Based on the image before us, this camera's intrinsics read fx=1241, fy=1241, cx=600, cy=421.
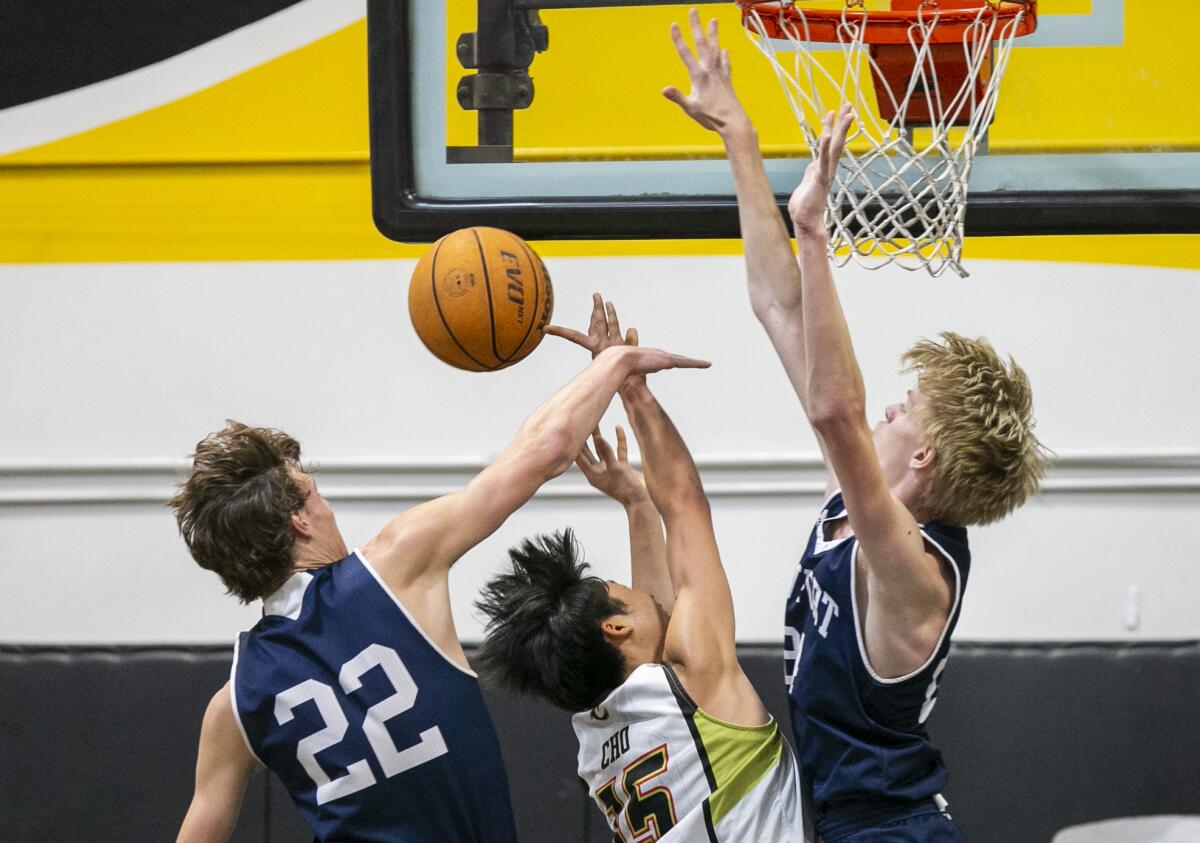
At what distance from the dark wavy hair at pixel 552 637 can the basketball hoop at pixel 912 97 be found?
0.85 m

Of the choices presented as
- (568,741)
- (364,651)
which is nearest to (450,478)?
(568,741)

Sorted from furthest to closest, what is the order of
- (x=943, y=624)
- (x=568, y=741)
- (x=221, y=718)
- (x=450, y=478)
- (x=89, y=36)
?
1. (x=89, y=36)
2. (x=450, y=478)
3. (x=568, y=741)
4. (x=221, y=718)
5. (x=943, y=624)

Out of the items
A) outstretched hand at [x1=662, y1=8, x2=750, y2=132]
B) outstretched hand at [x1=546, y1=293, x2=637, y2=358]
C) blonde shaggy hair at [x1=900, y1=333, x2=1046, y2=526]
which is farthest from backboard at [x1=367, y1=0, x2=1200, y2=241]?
blonde shaggy hair at [x1=900, y1=333, x2=1046, y2=526]

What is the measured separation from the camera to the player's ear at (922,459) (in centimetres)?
204

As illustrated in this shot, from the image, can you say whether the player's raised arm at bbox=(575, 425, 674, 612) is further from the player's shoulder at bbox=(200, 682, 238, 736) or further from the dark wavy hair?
the player's shoulder at bbox=(200, 682, 238, 736)

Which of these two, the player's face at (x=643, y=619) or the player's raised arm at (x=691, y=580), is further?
the player's face at (x=643, y=619)

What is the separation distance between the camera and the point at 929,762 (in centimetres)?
214

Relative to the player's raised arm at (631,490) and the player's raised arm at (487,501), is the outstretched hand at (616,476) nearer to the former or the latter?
the player's raised arm at (631,490)

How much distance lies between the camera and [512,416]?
12.6 ft

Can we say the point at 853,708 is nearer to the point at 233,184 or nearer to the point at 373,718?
the point at 373,718

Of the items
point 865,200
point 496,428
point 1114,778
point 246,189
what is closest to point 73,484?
point 246,189

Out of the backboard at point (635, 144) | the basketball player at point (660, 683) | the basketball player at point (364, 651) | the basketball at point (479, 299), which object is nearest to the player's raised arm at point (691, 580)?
the basketball player at point (660, 683)

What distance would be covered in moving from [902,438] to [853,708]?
0.46 m

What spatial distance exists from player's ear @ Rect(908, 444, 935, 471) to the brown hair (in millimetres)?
1055
